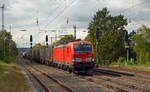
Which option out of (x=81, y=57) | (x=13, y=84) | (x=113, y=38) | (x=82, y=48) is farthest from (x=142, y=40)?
(x=13, y=84)

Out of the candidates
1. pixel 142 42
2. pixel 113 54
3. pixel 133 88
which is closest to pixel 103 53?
pixel 113 54

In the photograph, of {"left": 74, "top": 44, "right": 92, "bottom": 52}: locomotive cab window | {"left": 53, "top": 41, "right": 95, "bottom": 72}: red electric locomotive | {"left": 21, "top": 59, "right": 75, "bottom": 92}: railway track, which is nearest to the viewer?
{"left": 21, "top": 59, "right": 75, "bottom": 92}: railway track

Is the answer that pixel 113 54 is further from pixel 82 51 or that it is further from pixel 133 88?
pixel 133 88

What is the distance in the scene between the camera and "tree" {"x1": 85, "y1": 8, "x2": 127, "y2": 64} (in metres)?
63.5

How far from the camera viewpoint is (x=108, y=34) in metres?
64.9

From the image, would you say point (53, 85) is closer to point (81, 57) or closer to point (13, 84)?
point (13, 84)

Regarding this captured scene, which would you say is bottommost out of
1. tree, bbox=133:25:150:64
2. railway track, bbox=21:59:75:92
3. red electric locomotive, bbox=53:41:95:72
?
railway track, bbox=21:59:75:92

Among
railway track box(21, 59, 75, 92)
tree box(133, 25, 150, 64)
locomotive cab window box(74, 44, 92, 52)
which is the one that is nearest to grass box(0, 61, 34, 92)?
railway track box(21, 59, 75, 92)

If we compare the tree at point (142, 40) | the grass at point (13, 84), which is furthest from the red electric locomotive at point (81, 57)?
the tree at point (142, 40)

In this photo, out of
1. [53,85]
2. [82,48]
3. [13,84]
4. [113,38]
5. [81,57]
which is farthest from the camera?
[113,38]

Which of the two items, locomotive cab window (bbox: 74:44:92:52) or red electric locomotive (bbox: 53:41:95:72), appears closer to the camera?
red electric locomotive (bbox: 53:41:95:72)

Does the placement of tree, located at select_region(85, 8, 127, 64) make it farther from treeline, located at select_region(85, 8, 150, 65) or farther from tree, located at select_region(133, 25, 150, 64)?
tree, located at select_region(133, 25, 150, 64)

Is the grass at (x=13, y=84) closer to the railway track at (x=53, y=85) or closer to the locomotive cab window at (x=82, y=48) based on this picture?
the railway track at (x=53, y=85)

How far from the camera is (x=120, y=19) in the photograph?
7131cm
